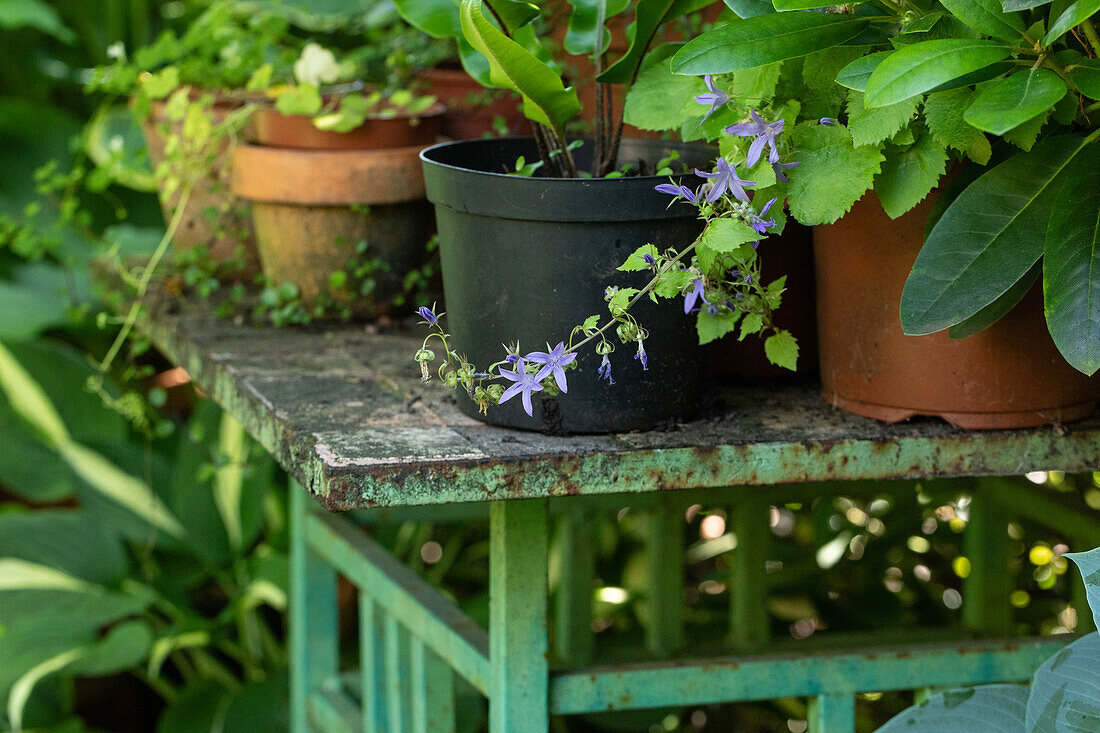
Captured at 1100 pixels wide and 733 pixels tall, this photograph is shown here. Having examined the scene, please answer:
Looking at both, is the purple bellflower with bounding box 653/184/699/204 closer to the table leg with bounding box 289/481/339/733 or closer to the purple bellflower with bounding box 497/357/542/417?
the purple bellflower with bounding box 497/357/542/417

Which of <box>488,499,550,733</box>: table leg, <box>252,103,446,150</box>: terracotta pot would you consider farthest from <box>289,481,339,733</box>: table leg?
<box>488,499,550,733</box>: table leg

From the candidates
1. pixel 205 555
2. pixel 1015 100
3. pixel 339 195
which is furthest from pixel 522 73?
pixel 205 555

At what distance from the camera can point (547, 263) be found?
80 centimetres

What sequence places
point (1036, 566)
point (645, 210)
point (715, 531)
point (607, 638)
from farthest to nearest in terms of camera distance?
point (715, 531), point (607, 638), point (1036, 566), point (645, 210)

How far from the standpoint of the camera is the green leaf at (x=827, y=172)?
28.4 inches

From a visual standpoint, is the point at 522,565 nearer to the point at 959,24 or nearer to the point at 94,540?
the point at 959,24

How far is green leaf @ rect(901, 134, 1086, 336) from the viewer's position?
717mm

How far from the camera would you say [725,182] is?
72 centimetres

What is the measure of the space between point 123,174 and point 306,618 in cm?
61

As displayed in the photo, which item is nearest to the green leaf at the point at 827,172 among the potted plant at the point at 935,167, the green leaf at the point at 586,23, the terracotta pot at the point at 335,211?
the potted plant at the point at 935,167

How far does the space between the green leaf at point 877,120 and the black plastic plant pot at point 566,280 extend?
0.43 feet

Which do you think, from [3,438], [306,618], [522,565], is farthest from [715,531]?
[522,565]

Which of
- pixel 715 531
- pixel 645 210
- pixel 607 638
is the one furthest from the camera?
pixel 715 531

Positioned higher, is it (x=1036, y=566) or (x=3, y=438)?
(x=3, y=438)
